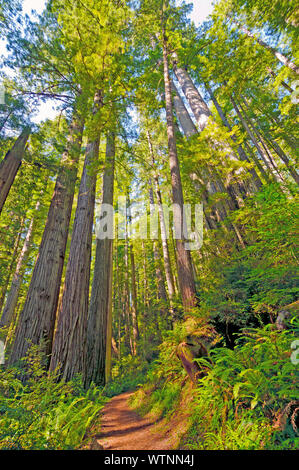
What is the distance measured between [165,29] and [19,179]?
282 inches

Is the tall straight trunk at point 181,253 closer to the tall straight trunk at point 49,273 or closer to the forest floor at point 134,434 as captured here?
the forest floor at point 134,434

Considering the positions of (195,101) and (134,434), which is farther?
(195,101)

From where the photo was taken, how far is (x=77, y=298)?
4.30m

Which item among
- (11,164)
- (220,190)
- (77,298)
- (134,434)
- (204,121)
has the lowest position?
(134,434)

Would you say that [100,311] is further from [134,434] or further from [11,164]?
[11,164]

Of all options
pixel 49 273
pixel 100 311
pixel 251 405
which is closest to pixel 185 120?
pixel 49 273

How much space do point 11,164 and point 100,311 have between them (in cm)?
449

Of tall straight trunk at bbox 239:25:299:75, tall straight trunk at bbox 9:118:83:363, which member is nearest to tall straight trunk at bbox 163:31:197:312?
tall straight trunk at bbox 9:118:83:363

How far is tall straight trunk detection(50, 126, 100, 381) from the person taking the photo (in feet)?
12.4

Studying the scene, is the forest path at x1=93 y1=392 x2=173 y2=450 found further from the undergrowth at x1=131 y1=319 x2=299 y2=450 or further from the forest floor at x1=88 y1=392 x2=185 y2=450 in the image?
the undergrowth at x1=131 y1=319 x2=299 y2=450

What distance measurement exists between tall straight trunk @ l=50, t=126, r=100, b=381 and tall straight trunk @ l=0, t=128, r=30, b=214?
5.54ft

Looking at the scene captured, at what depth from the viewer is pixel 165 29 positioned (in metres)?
6.88

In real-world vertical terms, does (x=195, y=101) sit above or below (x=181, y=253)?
above
